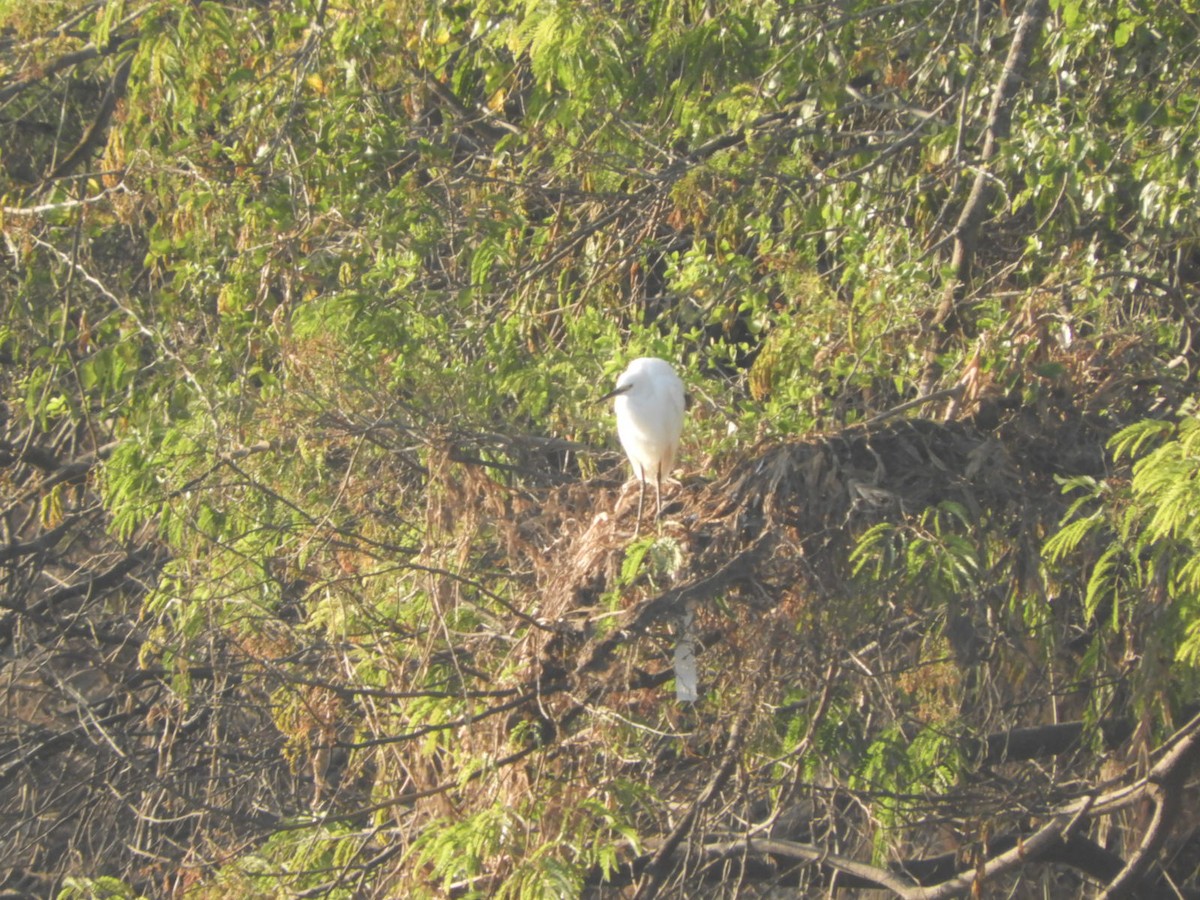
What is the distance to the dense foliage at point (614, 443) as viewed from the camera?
143 inches

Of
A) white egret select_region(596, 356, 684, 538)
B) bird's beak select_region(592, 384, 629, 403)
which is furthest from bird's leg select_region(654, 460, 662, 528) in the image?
bird's beak select_region(592, 384, 629, 403)

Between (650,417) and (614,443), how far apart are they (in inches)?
23.1

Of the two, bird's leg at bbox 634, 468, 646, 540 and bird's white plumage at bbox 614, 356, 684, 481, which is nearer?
bird's leg at bbox 634, 468, 646, 540

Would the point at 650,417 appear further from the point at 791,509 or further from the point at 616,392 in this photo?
the point at 791,509

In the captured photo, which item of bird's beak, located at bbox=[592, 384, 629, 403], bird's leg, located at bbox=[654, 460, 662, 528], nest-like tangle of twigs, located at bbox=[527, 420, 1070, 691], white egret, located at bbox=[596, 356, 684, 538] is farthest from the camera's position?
bird's beak, located at bbox=[592, 384, 629, 403]

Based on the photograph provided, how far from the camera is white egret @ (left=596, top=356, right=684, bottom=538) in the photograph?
3912 millimetres

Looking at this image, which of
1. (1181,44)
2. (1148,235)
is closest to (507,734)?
(1148,235)

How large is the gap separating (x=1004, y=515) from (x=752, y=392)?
0.89m

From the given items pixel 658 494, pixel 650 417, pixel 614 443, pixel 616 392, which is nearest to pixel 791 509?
pixel 658 494

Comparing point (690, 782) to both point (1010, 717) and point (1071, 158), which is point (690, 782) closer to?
point (1010, 717)

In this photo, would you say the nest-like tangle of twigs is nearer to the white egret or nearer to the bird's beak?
the white egret

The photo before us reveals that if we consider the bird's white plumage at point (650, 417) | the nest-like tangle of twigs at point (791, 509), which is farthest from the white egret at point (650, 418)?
the nest-like tangle of twigs at point (791, 509)

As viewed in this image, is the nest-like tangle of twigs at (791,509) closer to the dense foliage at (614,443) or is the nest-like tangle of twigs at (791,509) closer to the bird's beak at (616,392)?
the dense foliage at (614,443)

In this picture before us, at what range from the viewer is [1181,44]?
15.0 ft
